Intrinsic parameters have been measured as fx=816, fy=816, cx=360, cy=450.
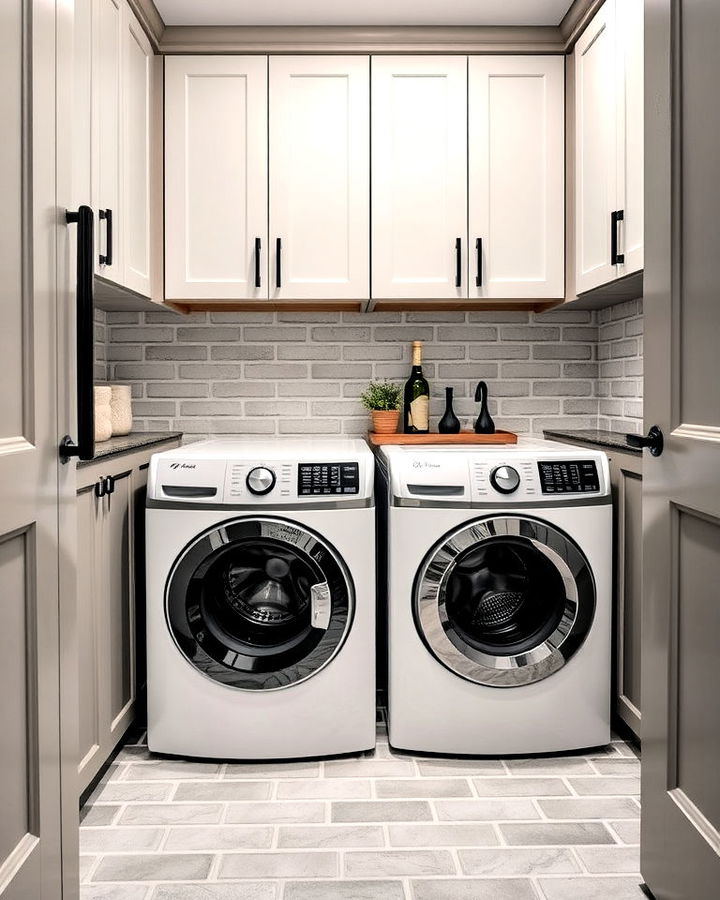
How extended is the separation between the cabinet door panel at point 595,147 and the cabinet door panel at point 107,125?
1.48 m

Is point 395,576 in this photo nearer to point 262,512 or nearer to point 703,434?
point 262,512

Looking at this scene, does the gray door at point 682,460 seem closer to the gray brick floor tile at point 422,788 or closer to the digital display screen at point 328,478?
the gray brick floor tile at point 422,788

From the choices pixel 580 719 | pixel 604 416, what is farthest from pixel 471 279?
pixel 580 719

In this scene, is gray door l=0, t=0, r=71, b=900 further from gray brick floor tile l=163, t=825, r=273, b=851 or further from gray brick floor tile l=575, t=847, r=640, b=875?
gray brick floor tile l=575, t=847, r=640, b=875

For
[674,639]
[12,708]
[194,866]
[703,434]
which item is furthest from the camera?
[194,866]

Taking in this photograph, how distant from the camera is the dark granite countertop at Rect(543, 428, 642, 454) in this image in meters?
2.47

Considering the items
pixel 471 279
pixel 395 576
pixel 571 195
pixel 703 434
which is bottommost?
pixel 395 576

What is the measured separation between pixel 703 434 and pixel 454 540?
1.09 m

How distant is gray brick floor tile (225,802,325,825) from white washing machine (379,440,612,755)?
1.35ft

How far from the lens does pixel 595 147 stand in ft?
8.63

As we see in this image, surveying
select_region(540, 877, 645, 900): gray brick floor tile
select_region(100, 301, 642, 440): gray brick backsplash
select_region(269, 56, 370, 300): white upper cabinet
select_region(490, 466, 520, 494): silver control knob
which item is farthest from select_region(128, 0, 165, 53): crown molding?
select_region(540, 877, 645, 900): gray brick floor tile

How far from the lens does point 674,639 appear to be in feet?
5.00

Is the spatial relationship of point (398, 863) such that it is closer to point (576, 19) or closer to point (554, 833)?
point (554, 833)

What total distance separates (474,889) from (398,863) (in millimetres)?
188
